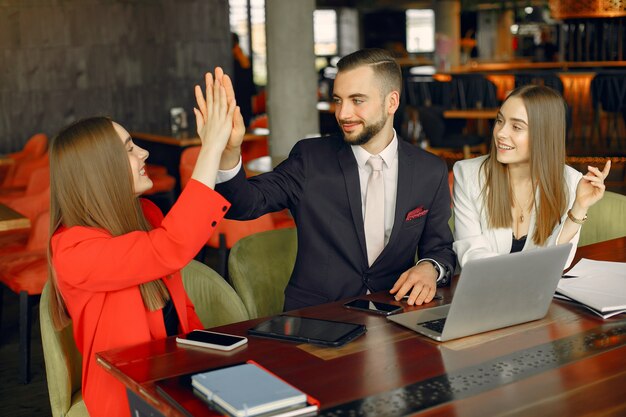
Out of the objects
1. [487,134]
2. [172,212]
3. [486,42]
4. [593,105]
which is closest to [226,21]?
[487,134]

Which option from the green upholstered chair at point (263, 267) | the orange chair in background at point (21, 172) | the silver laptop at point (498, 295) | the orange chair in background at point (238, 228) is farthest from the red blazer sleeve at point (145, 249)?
the orange chair in background at point (21, 172)

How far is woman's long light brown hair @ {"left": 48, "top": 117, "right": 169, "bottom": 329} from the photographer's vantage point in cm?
228

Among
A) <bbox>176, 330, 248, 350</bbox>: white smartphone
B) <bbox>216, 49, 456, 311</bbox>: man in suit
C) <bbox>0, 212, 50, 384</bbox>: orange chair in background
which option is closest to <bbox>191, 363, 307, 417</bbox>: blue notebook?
<bbox>176, 330, 248, 350</bbox>: white smartphone

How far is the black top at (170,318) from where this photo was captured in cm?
246

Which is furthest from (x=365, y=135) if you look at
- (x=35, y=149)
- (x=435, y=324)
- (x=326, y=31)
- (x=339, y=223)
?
(x=326, y=31)

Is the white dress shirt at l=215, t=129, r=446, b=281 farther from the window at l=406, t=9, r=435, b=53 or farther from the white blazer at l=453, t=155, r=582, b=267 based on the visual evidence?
the window at l=406, t=9, r=435, b=53

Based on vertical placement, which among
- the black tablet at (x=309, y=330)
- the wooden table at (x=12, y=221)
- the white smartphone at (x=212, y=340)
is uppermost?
the white smartphone at (x=212, y=340)

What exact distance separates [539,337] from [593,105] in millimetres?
8606

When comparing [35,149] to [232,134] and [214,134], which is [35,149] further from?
[214,134]

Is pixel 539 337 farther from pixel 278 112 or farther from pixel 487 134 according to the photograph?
pixel 487 134

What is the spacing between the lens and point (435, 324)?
2.20 metres

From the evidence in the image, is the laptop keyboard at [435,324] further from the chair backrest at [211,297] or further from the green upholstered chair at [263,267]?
the green upholstered chair at [263,267]

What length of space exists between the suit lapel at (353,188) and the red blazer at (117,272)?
0.71m

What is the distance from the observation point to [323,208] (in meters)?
2.85
